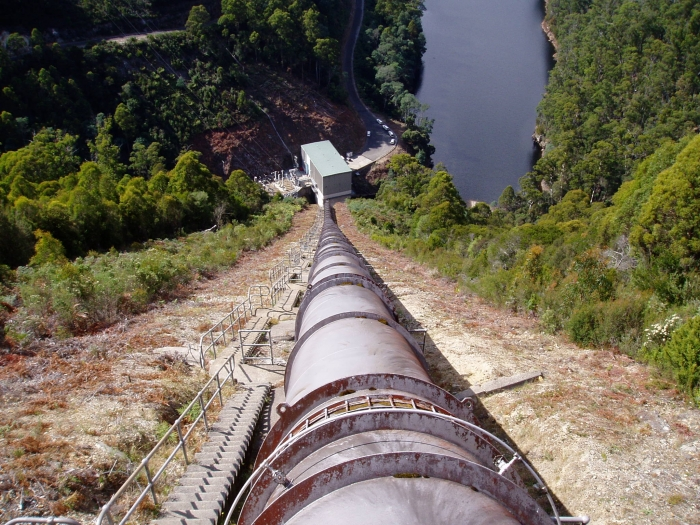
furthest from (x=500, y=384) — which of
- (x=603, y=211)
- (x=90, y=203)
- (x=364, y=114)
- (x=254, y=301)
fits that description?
(x=364, y=114)

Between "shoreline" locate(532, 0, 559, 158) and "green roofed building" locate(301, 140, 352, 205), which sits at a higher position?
"shoreline" locate(532, 0, 559, 158)

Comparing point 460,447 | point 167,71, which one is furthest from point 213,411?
point 167,71

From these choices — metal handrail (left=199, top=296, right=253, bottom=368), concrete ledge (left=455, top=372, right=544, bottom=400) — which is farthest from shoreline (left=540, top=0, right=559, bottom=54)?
concrete ledge (left=455, top=372, right=544, bottom=400)

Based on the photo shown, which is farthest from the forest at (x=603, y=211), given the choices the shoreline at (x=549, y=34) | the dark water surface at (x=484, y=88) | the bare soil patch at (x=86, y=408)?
the shoreline at (x=549, y=34)

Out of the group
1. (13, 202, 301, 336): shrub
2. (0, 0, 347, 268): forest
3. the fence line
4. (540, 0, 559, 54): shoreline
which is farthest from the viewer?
(540, 0, 559, 54): shoreline

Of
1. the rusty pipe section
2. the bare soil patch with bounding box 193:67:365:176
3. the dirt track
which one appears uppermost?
the bare soil patch with bounding box 193:67:365:176

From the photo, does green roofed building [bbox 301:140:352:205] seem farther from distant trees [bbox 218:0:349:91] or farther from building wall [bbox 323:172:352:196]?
distant trees [bbox 218:0:349:91]

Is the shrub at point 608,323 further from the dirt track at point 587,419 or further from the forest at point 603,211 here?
the dirt track at point 587,419
